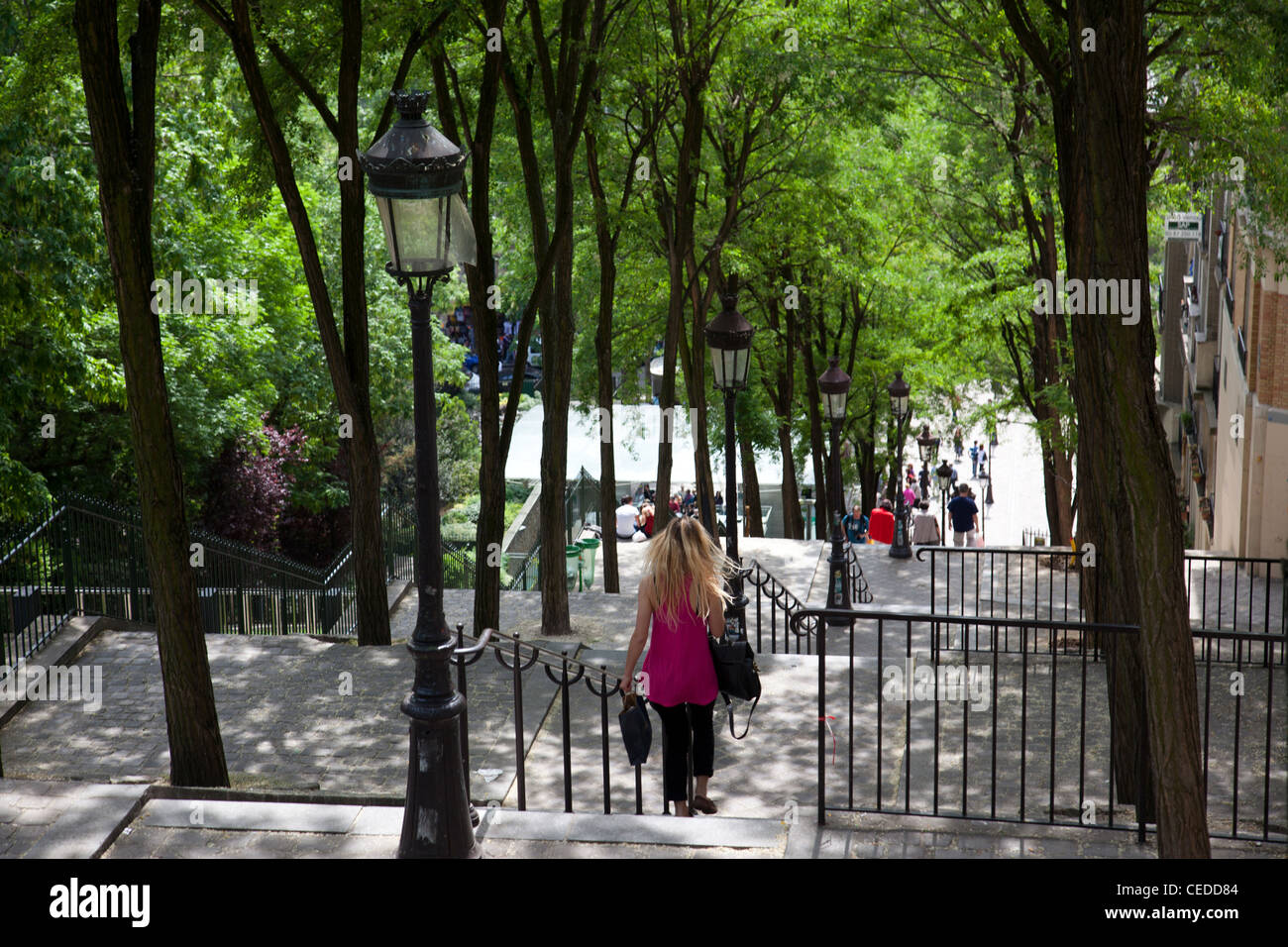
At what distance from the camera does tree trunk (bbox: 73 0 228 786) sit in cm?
802

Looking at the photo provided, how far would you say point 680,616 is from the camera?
22.7 ft

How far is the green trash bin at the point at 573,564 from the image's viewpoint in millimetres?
21484

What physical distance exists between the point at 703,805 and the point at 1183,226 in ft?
61.5

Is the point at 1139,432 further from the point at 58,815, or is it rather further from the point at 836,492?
the point at 836,492

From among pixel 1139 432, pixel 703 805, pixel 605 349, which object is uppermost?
pixel 605 349

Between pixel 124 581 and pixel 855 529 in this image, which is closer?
pixel 124 581

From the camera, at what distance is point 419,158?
6.28m

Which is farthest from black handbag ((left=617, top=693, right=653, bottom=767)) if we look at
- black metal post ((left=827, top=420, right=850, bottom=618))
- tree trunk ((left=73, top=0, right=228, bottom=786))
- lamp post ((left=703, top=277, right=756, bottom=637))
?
black metal post ((left=827, top=420, right=850, bottom=618))

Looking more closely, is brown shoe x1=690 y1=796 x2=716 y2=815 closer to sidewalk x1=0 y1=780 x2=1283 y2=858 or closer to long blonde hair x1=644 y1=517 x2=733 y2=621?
sidewalk x1=0 y1=780 x2=1283 y2=858

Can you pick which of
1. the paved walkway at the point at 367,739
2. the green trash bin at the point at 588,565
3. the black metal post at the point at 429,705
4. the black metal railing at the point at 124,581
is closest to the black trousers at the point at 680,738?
the paved walkway at the point at 367,739

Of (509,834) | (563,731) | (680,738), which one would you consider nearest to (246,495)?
(563,731)

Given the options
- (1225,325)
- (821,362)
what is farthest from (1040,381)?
(821,362)

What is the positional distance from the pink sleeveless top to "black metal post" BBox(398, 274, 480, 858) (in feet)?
3.64

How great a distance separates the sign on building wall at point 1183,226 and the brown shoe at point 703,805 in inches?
713
